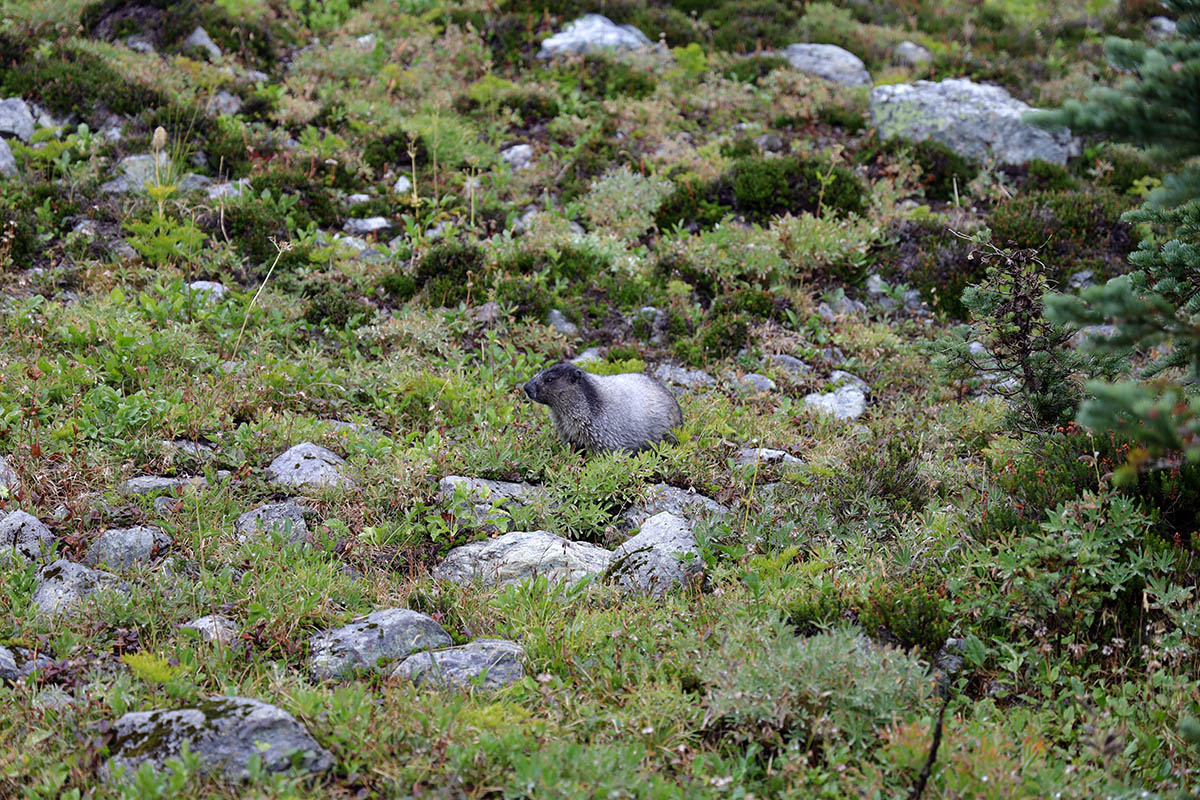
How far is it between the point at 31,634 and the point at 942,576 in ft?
17.4

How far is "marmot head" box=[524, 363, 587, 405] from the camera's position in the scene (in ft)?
25.6

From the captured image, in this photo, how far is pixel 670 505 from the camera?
271 inches

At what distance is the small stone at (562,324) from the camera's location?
32.6ft

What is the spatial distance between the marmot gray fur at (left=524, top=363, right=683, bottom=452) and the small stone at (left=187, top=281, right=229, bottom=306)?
374 cm

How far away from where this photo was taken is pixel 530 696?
4.61 meters

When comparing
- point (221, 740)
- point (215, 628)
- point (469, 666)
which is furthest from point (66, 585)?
point (469, 666)

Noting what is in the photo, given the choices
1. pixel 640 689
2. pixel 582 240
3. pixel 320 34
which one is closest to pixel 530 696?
pixel 640 689

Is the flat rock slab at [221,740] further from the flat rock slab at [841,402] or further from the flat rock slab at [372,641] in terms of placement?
the flat rock slab at [841,402]

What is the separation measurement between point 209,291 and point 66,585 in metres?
4.58

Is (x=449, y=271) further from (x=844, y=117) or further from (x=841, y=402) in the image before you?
(x=844, y=117)

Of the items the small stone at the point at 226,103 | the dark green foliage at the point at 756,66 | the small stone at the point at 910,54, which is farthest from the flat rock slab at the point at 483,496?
the small stone at the point at 910,54

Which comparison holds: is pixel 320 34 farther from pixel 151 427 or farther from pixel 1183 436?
pixel 1183 436

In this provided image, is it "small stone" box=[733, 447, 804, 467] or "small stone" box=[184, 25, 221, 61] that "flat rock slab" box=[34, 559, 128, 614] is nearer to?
"small stone" box=[733, 447, 804, 467]

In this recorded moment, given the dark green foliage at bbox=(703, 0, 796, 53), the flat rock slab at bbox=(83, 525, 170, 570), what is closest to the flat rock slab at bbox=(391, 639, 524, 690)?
the flat rock slab at bbox=(83, 525, 170, 570)
